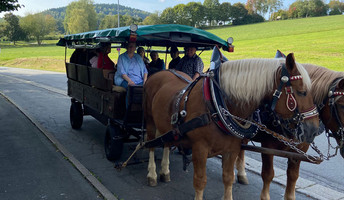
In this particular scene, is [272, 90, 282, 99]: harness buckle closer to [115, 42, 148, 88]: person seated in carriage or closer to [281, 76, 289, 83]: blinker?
[281, 76, 289, 83]: blinker

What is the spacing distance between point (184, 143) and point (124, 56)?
7.59ft

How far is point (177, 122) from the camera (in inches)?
136

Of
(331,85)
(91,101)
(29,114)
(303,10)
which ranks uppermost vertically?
(303,10)

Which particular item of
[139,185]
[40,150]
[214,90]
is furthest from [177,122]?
[40,150]

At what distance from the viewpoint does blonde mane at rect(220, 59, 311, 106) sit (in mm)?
2793

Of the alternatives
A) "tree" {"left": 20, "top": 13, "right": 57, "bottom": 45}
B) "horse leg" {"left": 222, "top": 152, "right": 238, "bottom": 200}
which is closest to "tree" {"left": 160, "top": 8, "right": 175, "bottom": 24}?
"tree" {"left": 20, "top": 13, "right": 57, "bottom": 45}

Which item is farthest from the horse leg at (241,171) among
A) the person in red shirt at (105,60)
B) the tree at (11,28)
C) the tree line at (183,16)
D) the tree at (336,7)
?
the tree at (11,28)

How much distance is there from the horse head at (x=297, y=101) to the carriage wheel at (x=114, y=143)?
320 cm

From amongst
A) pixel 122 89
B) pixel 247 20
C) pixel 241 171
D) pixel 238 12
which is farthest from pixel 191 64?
pixel 238 12

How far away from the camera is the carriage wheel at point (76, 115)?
732 cm

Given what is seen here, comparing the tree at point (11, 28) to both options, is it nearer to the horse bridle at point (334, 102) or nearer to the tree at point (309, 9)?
the tree at point (309, 9)

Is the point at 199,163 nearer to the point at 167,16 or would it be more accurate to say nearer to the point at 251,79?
the point at 251,79

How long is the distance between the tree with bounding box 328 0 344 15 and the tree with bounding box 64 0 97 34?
65138mm

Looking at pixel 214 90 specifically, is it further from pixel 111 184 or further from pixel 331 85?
pixel 111 184
